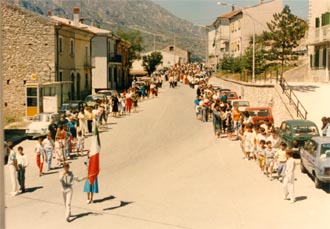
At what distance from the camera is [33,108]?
109 ft

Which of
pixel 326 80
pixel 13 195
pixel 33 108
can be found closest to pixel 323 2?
pixel 326 80

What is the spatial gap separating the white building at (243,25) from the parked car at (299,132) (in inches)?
1637

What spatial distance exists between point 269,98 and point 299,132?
13927mm

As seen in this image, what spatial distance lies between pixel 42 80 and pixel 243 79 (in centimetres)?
2013

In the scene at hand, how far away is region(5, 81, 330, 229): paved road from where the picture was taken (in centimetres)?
1231

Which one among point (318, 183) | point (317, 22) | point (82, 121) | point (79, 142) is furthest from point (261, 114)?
point (317, 22)

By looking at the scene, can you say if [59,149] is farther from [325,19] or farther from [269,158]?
[325,19]

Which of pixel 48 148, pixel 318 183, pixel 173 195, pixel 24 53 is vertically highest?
pixel 24 53

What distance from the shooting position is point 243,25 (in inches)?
2746

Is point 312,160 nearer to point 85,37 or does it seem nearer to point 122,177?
point 122,177

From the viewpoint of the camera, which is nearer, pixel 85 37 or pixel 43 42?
pixel 43 42

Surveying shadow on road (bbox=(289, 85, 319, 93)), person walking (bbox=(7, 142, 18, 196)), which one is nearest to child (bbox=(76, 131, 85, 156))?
person walking (bbox=(7, 142, 18, 196))

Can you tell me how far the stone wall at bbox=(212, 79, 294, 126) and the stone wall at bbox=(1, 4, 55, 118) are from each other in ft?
44.4

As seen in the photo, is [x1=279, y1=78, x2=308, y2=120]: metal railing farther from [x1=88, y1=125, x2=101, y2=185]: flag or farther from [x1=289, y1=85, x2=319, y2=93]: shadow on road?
[x1=88, y1=125, x2=101, y2=185]: flag
